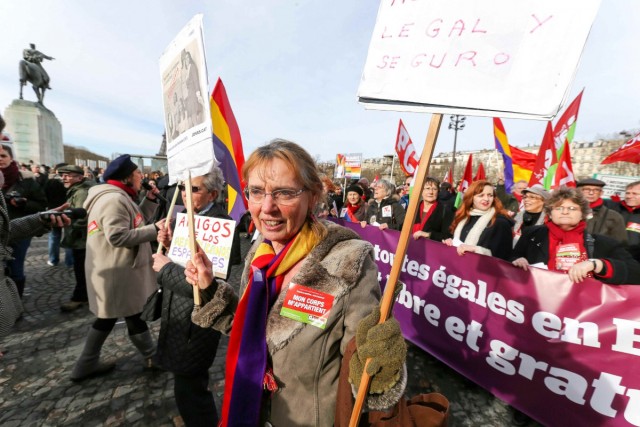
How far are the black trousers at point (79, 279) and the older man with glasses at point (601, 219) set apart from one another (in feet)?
24.2

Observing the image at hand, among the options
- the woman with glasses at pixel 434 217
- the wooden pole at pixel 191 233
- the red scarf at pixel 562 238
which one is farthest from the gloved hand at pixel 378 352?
the woman with glasses at pixel 434 217

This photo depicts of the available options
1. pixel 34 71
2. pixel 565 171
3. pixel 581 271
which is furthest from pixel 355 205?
pixel 34 71

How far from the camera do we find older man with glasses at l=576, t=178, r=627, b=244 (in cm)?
416

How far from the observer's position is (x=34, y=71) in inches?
719

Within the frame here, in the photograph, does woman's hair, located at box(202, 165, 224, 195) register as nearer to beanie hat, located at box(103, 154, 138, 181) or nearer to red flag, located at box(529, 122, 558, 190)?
beanie hat, located at box(103, 154, 138, 181)

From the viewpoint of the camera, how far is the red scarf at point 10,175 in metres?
3.92

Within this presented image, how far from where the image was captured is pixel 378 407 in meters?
1.03

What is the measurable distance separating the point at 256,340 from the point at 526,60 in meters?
1.45

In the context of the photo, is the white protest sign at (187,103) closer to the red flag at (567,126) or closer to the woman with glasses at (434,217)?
the woman with glasses at (434,217)

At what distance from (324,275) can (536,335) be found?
2.39m

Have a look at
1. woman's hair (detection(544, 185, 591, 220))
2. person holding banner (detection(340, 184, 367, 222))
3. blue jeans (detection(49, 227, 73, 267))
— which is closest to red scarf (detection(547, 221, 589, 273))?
woman's hair (detection(544, 185, 591, 220))

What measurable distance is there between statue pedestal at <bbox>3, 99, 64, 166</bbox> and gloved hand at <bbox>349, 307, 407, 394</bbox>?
21.9 metres

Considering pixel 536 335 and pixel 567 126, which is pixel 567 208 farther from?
pixel 567 126

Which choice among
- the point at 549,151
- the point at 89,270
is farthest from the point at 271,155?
the point at 549,151
